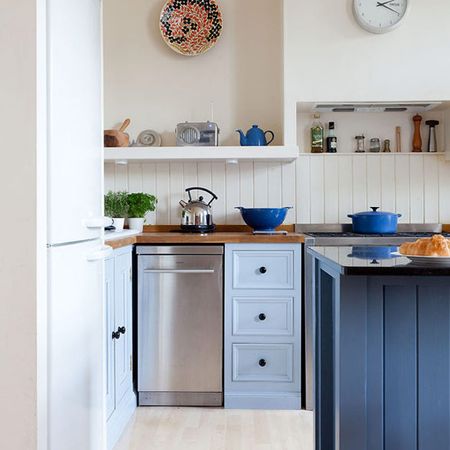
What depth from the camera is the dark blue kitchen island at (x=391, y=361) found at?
53.7 inches

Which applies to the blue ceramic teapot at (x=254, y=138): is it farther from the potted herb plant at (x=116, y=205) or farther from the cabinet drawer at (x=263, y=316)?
the cabinet drawer at (x=263, y=316)

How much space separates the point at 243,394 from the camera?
9.43 ft

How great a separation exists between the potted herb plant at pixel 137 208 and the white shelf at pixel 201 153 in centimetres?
24

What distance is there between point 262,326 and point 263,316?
57 mm

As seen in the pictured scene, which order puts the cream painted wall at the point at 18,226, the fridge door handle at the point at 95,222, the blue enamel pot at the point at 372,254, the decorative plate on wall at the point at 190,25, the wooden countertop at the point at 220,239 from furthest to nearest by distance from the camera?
the decorative plate on wall at the point at 190,25 → the wooden countertop at the point at 220,239 → the fridge door handle at the point at 95,222 → the blue enamel pot at the point at 372,254 → the cream painted wall at the point at 18,226

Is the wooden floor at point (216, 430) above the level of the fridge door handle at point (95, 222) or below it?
below

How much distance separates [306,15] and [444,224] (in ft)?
5.38

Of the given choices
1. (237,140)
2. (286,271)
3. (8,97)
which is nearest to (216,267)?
(286,271)

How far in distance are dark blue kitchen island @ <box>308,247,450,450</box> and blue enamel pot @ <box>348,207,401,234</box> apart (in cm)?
186

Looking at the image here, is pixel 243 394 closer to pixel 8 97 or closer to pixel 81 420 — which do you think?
pixel 81 420

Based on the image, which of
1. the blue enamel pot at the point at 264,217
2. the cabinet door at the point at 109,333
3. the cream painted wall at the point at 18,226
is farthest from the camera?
the blue enamel pot at the point at 264,217

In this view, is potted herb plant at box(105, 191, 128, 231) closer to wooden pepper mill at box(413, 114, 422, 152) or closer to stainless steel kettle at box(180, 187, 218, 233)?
stainless steel kettle at box(180, 187, 218, 233)

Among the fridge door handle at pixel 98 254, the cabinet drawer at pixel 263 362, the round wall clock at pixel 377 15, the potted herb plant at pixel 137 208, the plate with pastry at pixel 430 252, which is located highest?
the round wall clock at pixel 377 15

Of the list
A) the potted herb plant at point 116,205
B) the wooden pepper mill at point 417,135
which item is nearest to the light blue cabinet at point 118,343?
the potted herb plant at point 116,205
